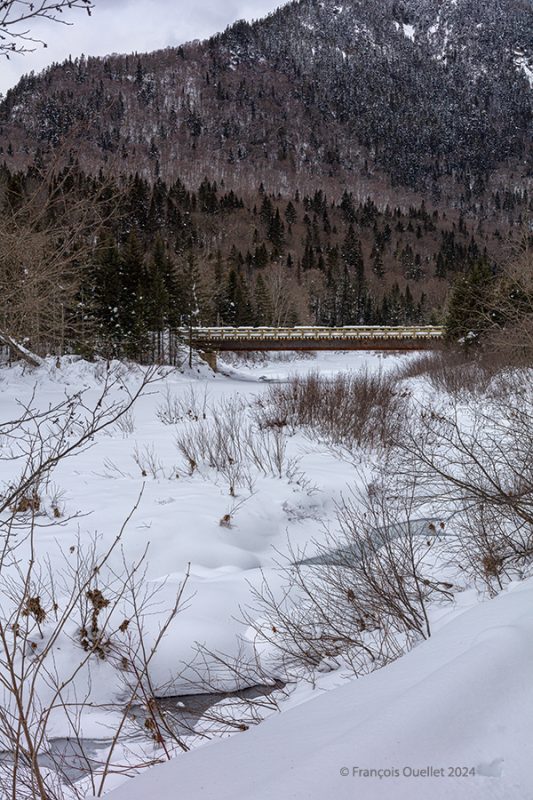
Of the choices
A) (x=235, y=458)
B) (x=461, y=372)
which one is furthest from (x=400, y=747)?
(x=461, y=372)

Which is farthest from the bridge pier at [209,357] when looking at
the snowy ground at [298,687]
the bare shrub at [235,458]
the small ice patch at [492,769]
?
the small ice patch at [492,769]

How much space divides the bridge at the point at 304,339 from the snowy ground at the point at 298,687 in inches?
1051

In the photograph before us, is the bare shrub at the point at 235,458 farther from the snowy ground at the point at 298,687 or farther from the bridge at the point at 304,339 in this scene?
the bridge at the point at 304,339

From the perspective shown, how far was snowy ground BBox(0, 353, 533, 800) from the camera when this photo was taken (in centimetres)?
129

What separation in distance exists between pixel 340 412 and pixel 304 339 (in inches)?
1029

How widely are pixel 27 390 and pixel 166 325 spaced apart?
14.7m

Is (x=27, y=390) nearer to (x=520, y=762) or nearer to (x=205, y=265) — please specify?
(x=520, y=762)

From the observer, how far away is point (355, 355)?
1874 inches

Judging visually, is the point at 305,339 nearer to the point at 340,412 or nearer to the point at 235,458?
the point at 340,412

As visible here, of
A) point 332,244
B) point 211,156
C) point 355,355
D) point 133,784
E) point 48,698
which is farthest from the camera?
point 211,156

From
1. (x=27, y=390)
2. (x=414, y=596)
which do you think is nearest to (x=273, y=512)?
(x=414, y=596)

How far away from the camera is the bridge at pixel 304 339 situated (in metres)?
37.2

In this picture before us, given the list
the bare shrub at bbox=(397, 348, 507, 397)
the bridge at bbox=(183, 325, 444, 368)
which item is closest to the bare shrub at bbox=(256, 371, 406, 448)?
the bare shrub at bbox=(397, 348, 507, 397)

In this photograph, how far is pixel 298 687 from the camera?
142 inches
